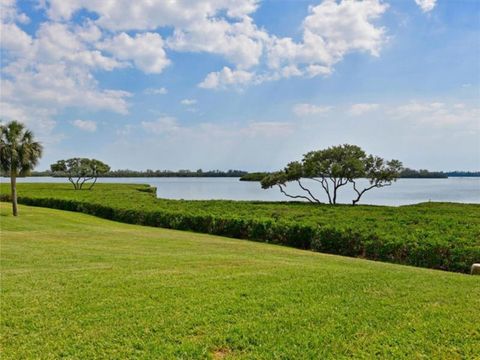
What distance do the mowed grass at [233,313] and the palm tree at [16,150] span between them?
16.2 m

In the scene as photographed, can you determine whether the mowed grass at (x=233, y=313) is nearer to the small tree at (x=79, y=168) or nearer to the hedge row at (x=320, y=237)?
the hedge row at (x=320, y=237)

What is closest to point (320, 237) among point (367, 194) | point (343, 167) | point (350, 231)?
point (350, 231)

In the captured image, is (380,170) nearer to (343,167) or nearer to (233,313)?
(343,167)

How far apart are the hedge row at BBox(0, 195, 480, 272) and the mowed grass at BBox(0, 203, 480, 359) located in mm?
4626

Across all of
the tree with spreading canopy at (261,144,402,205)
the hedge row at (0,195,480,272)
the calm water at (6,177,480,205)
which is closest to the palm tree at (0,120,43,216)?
the hedge row at (0,195,480,272)

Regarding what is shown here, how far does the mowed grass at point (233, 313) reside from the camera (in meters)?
4.24

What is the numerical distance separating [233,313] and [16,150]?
21720 millimetres

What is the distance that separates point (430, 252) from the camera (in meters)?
12.5

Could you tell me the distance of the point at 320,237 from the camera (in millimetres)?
16812

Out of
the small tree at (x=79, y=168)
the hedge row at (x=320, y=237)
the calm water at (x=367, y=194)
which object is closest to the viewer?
the hedge row at (x=320, y=237)

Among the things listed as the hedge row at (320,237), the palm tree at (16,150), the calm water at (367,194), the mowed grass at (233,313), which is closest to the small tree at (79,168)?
the calm water at (367,194)

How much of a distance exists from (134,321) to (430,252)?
35.4 ft

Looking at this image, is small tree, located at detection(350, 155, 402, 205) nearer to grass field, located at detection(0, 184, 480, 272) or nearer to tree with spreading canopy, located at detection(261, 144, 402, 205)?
tree with spreading canopy, located at detection(261, 144, 402, 205)

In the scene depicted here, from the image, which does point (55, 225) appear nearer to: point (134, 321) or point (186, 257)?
point (186, 257)
